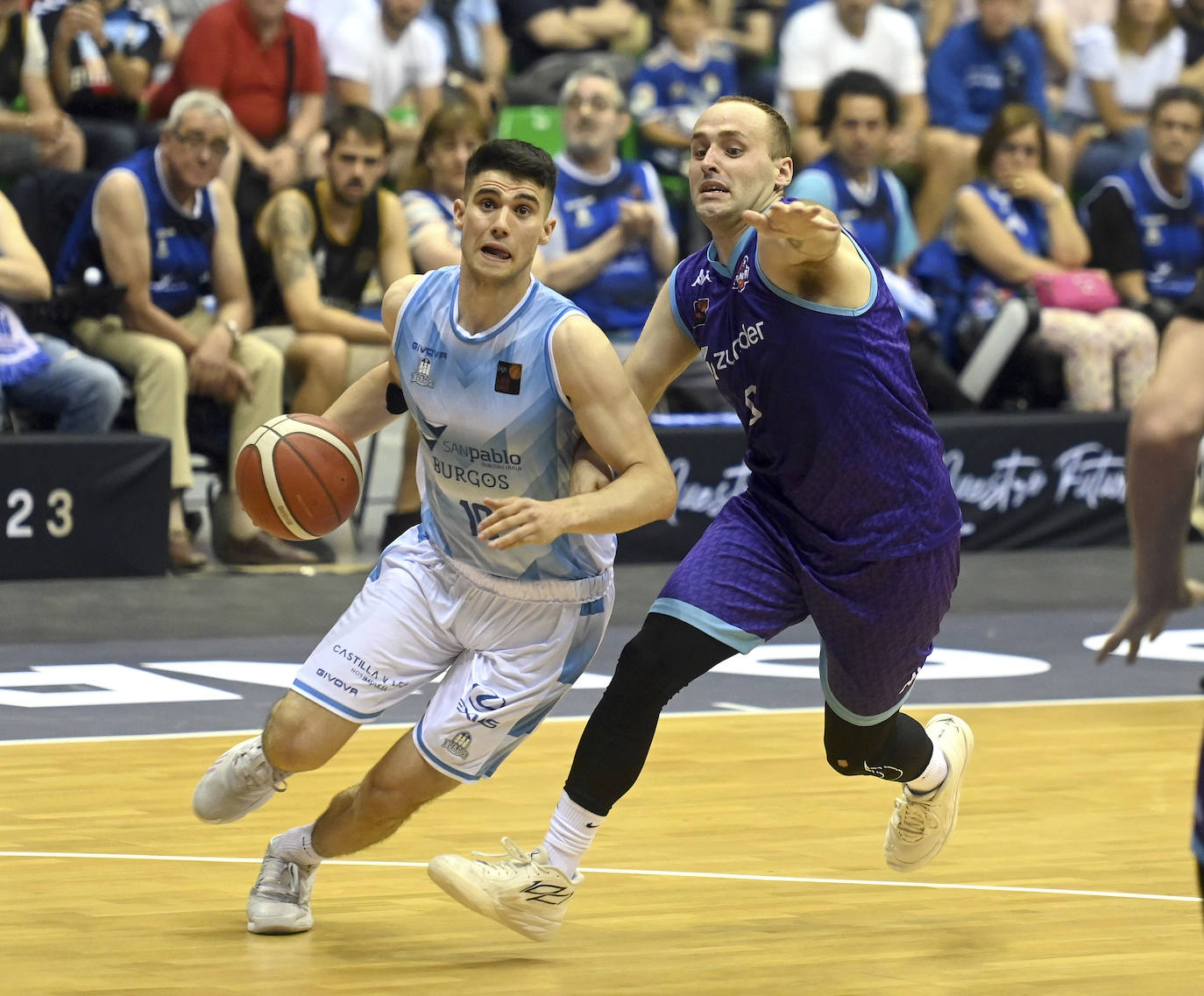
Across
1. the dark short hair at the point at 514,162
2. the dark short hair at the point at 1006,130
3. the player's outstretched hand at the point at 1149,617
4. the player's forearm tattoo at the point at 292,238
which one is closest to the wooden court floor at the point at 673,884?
the player's outstretched hand at the point at 1149,617

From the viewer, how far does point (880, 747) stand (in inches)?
188

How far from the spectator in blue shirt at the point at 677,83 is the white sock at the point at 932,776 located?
6741mm

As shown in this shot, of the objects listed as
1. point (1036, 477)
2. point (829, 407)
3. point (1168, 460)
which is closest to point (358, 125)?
point (1036, 477)

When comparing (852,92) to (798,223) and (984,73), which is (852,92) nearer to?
(984,73)

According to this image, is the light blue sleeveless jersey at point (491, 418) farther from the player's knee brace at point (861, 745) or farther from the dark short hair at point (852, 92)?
the dark short hair at point (852, 92)

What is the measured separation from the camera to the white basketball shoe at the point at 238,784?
4.50m

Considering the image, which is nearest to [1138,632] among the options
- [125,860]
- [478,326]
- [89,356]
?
[478,326]

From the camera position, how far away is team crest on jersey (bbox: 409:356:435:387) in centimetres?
452

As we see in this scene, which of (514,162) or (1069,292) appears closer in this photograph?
(514,162)

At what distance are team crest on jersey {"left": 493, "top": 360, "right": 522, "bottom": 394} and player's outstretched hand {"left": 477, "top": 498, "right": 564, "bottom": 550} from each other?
446 millimetres

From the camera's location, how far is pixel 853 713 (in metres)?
4.68

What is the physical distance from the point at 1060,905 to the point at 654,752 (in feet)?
6.96

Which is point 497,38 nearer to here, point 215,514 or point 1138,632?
point 215,514

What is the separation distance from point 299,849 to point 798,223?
1.76m
